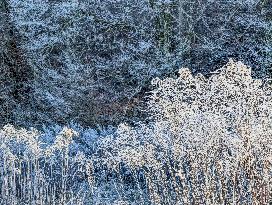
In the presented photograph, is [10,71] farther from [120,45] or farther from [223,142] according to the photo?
[223,142]

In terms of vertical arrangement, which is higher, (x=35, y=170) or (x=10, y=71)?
(x=35, y=170)

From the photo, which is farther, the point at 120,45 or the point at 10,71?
the point at 10,71

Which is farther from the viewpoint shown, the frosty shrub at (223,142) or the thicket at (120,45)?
the thicket at (120,45)

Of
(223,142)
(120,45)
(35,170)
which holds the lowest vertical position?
(120,45)

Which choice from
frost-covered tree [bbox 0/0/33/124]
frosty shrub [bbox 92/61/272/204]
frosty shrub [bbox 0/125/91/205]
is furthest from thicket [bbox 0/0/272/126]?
frosty shrub [bbox 92/61/272/204]

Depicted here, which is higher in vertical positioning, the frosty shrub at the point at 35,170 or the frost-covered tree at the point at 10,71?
the frosty shrub at the point at 35,170

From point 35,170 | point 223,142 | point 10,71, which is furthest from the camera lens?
point 10,71

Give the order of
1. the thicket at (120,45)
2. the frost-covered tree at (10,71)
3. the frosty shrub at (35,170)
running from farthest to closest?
the frost-covered tree at (10,71) → the thicket at (120,45) → the frosty shrub at (35,170)

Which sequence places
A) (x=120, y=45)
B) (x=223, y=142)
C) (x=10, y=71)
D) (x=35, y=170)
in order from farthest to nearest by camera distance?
(x=10, y=71) < (x=120, y=45) < (x=35, y=170) < (x=223, y=142)

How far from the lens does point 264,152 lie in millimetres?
4117

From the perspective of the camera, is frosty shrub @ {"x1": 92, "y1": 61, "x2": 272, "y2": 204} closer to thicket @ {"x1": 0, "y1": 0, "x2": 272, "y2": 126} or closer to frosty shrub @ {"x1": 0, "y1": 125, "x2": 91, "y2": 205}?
frosty shrub @ {"x1": 0, "y1": 125, "x2": 91, "y2": 205}

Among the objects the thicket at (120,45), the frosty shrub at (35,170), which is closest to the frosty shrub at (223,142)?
the frosty shrub at (35,170)

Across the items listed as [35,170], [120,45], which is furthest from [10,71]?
[35,170]

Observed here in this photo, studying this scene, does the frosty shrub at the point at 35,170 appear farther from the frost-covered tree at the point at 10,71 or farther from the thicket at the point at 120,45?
the frost-covered tree at the point at 10,71
